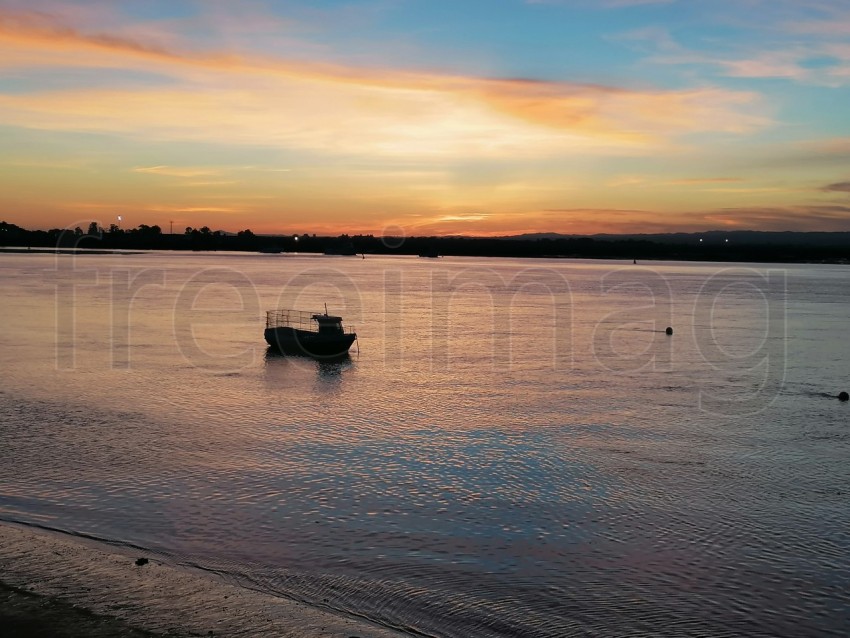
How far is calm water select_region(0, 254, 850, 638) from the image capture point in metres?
14.7

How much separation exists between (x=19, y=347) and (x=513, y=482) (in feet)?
121

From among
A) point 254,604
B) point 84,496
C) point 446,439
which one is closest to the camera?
point 254,604

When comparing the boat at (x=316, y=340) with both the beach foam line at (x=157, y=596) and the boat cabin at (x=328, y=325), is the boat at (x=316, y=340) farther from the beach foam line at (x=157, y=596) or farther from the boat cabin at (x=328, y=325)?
the beach foam line at (x=157, y=596)

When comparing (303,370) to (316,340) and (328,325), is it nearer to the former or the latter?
(316,340)

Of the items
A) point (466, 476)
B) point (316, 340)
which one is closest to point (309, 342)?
point (316, 340)

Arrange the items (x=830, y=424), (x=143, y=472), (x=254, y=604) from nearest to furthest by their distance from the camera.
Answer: (x=254, y=604)
(x=143, y=472)
(x=830, y=424)

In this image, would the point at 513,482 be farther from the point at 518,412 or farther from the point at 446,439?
the point at 518,412

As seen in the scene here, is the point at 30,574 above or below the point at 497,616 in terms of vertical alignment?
above

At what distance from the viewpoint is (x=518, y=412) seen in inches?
1252

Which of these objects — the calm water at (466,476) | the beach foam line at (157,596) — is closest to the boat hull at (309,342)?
the calm water at (466,476)

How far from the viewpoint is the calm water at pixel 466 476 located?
14680 mm

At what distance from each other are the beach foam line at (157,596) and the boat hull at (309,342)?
110 feet

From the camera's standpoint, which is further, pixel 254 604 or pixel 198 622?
pixel 254 604

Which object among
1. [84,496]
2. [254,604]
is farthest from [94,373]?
[254,604]
